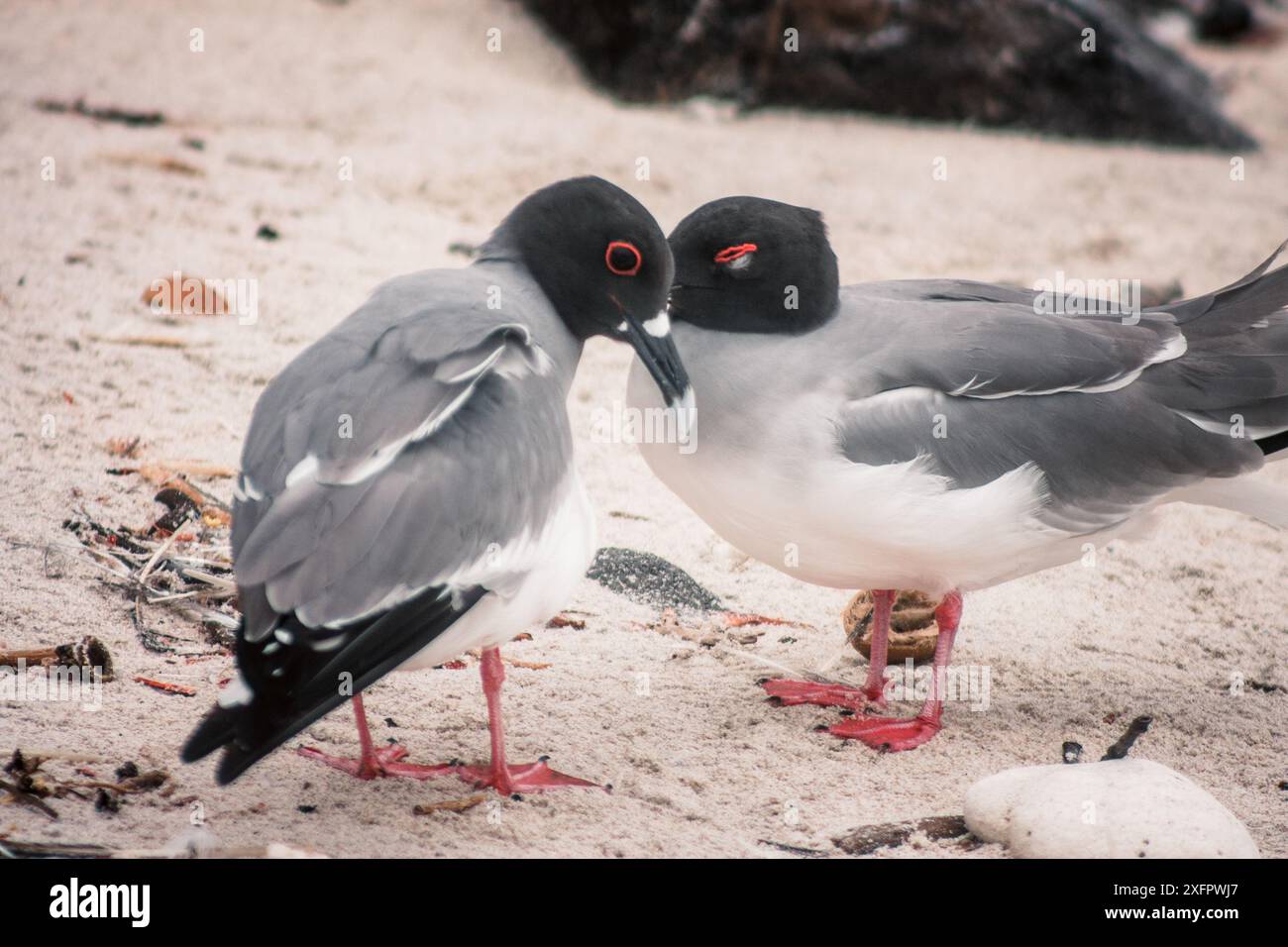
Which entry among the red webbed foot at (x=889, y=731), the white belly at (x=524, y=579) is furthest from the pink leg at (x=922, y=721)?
the white belly at (x=524, y=579)

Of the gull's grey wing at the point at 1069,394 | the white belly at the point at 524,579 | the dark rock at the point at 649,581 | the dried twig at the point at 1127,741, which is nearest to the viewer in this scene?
the white belly at the point at 524,579

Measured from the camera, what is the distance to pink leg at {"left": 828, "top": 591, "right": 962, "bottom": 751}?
13.2ft

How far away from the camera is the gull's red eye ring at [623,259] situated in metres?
3.75

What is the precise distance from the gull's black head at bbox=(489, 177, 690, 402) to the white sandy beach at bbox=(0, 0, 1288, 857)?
1.03m

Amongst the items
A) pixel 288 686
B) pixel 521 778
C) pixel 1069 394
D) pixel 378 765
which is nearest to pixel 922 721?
pixel 1069 394

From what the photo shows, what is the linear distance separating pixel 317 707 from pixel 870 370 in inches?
71.7

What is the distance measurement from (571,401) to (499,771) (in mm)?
2484

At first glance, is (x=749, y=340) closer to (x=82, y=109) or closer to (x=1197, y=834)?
(x=1197, y=834)

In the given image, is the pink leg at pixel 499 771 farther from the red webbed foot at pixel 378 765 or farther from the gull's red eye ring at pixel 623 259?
the gull's red eye ring at pixel 623 259

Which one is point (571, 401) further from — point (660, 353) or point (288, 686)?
point (288, 686)

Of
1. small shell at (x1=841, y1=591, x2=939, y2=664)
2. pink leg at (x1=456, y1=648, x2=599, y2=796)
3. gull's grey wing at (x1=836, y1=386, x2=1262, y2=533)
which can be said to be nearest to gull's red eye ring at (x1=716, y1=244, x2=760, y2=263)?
gull's grey wing at (x1=836, y1=386, x2=1262, y2=533)

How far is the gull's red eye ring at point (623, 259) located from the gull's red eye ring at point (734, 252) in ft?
1.40

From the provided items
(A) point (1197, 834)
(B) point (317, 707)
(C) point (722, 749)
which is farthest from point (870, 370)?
(B) point (317, 707)

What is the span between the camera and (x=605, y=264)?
149 inches
